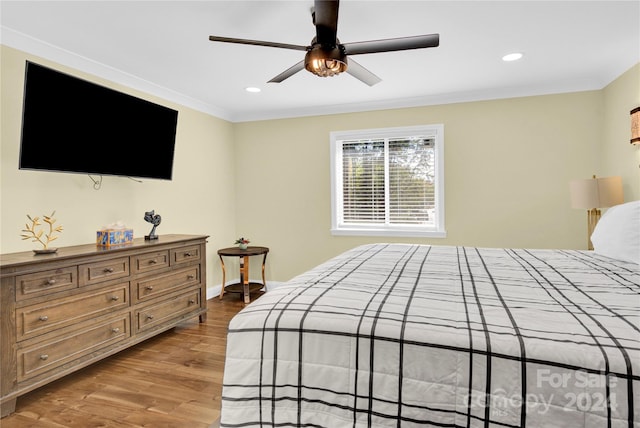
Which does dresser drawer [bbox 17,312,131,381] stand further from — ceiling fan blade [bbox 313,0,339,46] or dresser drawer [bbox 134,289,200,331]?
ceiling fan blade [bbox 313,0,339,46]

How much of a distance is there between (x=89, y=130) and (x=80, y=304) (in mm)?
1349

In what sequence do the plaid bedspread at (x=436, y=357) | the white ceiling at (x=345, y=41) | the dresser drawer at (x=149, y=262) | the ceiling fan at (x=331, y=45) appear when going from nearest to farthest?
1. the plaid bedspread at (x=436, y=357)
2. the ceiling fan at (x=331, y=45)
3. the white ceiling at (x=345, y=41)
4. the dresser drawer at (x=149, y=262)

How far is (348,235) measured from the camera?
15.1ft

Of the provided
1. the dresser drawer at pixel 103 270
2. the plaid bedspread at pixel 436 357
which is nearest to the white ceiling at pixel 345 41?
the dresser drawer at pixel 103 270

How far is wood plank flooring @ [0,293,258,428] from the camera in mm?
1990

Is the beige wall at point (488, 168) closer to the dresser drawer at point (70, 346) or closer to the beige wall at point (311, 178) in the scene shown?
the beige wall at point (311, 178)

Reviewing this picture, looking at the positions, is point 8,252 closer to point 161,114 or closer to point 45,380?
point 45,380

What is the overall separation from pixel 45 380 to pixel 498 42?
3969 mm

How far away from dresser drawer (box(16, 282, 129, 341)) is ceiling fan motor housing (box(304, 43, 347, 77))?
7.21 ft

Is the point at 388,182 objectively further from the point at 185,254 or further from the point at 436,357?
the point at 436,357

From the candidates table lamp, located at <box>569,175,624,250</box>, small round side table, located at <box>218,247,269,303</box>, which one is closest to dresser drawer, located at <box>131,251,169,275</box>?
small round side table, located at <box>218,247,269,303</box>

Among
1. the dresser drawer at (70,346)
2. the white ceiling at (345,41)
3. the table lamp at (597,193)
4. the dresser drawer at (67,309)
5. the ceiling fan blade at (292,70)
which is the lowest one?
the dresser drawer at (70,346)

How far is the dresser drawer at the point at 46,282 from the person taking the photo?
2.13 metres

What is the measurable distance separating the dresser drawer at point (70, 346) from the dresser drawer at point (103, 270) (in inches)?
12.1
